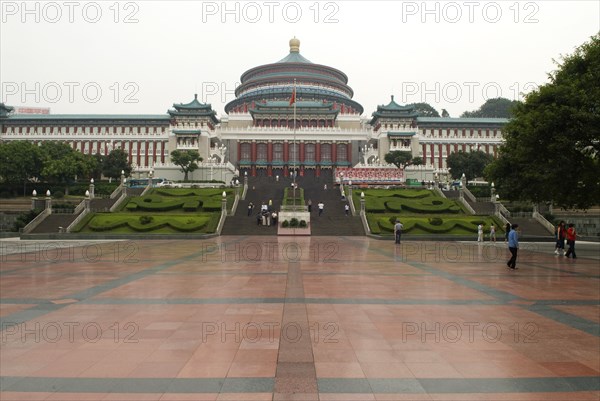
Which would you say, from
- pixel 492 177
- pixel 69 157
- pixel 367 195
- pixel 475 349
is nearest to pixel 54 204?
pixel 69 157

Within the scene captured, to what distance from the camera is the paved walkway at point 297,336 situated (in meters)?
5.62

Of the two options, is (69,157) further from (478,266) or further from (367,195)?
(478,266)

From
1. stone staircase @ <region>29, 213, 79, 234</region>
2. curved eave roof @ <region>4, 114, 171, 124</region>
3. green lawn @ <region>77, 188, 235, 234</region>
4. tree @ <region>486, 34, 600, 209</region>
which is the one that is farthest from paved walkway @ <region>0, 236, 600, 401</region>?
curved eave roof @ <region>4, 114, 171, 124</region>

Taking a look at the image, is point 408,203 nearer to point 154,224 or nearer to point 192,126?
point 154,224

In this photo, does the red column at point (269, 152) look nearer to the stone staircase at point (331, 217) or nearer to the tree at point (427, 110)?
the stone staircase at point (331, 217)

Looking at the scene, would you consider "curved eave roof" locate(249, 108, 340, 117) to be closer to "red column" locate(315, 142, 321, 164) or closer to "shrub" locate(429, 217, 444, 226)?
"red column" locate(315, 142, 321, 164)

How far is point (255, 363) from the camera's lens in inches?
250

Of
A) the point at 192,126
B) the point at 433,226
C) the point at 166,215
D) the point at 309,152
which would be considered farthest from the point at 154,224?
the point at 192,126

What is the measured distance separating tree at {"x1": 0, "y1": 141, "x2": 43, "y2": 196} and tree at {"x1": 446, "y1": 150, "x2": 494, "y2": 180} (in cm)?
6001

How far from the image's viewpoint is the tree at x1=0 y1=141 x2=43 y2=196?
55844 mm

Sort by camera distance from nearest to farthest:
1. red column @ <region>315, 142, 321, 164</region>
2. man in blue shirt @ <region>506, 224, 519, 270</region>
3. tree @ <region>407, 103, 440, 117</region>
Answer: man in blue shirt @ <region>506, 224, 519, 270</region> → red column @ <region>315, 142, 321, 164</region> → tree @ <region>407, 103, 440, 117</region>

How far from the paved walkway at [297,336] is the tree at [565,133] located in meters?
10.0

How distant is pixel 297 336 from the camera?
7.65 meters

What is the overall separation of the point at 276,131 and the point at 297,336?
70.4 metres
